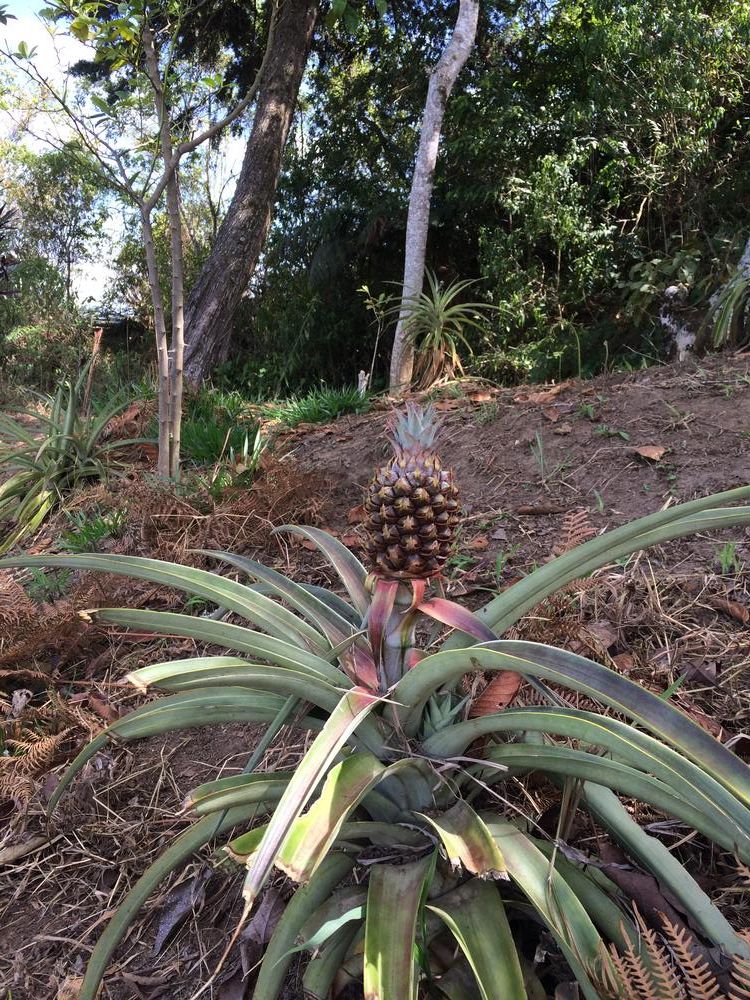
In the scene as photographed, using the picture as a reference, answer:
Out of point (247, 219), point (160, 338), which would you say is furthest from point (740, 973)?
point (247, 219)

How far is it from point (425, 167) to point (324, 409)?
292cm

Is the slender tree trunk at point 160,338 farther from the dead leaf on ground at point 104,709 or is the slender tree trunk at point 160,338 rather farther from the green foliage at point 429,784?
the green foliage at point 429,784

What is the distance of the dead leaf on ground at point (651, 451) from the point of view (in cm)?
242

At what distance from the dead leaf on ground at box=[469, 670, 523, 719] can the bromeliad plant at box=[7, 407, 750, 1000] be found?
11cm

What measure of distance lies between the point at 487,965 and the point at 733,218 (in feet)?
24.2

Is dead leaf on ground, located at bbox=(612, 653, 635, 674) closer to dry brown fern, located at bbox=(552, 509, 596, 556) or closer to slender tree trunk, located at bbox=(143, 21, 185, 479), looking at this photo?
dry brown fern, located at bbox=(552, 509, 596, 556)

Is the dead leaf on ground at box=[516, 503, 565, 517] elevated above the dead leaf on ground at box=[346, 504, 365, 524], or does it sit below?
above

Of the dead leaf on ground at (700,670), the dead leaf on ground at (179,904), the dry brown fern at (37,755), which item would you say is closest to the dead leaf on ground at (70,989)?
the dead leaf on ground at (179,904)

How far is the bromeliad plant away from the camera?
3.09 feet

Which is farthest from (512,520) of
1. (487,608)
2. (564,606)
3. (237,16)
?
(237,16)

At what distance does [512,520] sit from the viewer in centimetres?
236

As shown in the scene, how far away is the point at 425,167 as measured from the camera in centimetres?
610

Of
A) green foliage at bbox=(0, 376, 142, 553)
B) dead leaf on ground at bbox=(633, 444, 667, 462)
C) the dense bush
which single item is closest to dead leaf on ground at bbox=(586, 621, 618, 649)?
dead leaf on ground at bbox=(633, 444, 667, 462)

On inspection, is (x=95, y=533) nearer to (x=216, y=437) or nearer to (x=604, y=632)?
(x=216, y=437)
